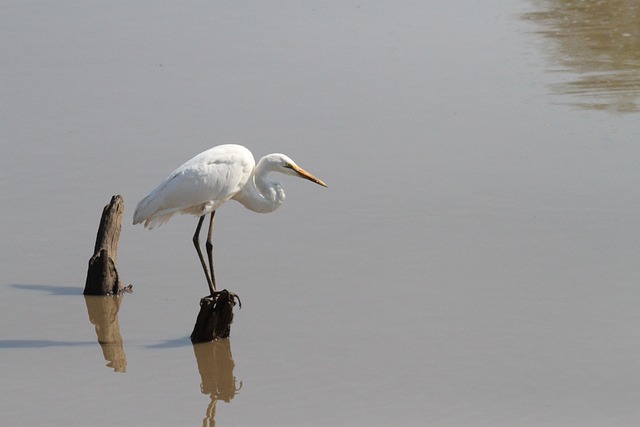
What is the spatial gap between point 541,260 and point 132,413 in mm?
3751

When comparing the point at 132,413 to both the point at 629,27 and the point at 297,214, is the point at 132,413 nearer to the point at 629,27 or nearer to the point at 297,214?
the point at 297,214

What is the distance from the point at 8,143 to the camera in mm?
12969

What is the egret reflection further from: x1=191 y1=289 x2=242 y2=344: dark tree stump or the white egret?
x1=191 y1=289 x2=242 y2=344: dark tree stump

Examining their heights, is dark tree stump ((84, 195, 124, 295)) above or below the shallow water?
above

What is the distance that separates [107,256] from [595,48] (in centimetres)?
887

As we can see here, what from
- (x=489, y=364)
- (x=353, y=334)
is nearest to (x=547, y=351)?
(x=489, y=364)

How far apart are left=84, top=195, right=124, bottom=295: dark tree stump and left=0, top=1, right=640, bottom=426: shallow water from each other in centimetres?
15

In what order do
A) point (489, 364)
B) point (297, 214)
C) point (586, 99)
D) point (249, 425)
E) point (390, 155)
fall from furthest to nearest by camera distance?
point (586, 99) → point (390, 155) → point (297, 214) → point (489, 364) → point (249, 425)

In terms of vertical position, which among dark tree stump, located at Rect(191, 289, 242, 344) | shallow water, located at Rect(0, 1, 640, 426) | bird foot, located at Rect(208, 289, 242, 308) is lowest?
shallow water, located at Rect(0, 1, 640, 426)

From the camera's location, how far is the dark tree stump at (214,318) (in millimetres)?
8328

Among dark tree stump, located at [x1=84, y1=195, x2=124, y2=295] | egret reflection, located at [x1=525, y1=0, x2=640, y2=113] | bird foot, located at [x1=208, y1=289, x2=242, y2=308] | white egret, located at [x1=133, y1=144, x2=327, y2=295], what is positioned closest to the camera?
bird foot, located at [x1=208, y1=289, x2=242, y2=308]

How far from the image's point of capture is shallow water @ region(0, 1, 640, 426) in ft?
25.6

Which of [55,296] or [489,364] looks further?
[55,296]

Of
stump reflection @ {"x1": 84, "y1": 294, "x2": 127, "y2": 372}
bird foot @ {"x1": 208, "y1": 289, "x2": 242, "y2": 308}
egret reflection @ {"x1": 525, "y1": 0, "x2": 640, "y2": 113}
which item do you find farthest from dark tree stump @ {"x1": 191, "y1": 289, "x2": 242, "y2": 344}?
egret reflection @ {"x1": 525, "y1": 0, "x2": 640, "y2": 113}
